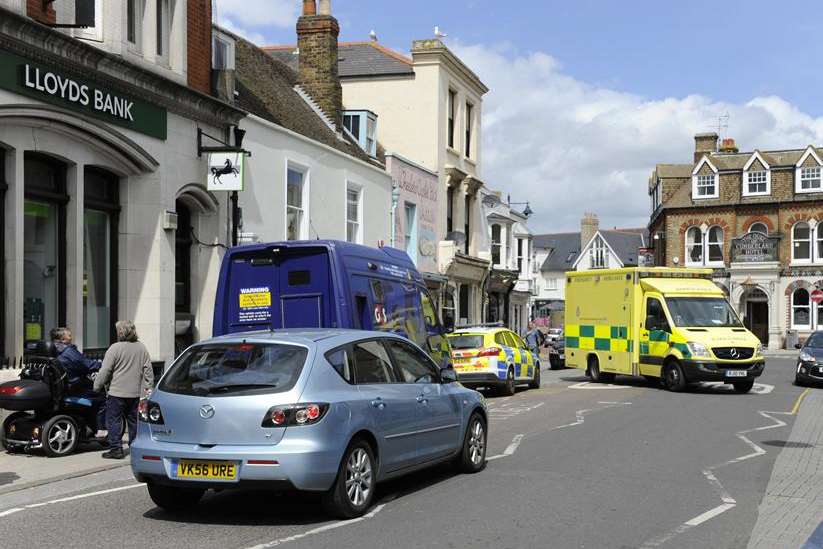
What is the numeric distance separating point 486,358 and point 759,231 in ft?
121

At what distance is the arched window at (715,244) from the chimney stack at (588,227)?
124ft

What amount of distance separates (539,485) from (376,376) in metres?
2.13

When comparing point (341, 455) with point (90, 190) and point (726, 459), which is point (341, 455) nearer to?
point (726, 459)

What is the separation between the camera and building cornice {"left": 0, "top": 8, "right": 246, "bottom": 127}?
12491mm

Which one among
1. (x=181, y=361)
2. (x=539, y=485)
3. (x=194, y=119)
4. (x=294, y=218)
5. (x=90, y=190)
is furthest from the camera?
(x=294, y=218)

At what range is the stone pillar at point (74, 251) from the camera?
568 inches

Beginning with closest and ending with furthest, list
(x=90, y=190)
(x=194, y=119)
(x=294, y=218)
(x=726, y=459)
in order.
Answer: (x=726, y=459)
(x=90, y=190)
(x=194, y=119)
(x=294, y=218)

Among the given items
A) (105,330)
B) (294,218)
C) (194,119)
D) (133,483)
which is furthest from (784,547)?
(294,218)

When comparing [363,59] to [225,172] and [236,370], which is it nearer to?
[225,172]

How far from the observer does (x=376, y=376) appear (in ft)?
27.6

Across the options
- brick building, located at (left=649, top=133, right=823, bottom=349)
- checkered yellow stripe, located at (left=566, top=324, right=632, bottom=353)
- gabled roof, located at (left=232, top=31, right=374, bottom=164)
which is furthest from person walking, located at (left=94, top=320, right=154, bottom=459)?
brick building, located at (left=649, top=133, right=823, bottom=349)

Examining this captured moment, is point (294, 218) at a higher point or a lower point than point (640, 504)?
higher

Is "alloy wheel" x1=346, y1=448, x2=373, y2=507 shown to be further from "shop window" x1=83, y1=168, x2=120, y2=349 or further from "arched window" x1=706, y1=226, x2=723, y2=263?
"arched window" x1=706, y1=226, x2=723, y2=263

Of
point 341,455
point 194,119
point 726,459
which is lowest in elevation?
point 726,459
